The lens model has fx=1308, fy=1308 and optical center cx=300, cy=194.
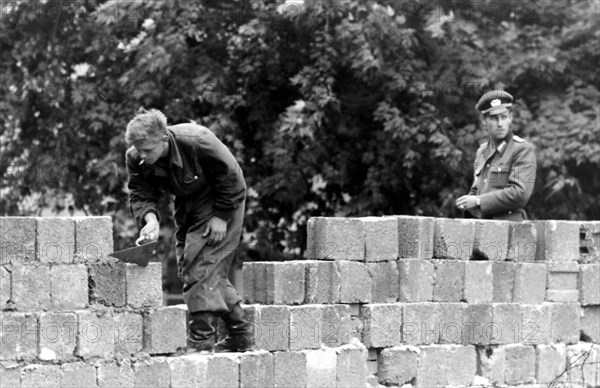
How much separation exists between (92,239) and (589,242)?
5241 millimetres

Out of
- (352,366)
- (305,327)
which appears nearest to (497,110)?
(352,366)

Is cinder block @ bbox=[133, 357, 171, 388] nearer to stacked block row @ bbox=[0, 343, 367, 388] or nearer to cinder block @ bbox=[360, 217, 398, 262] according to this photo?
stacked block row @ bbox=[0, 343, 367, 388]

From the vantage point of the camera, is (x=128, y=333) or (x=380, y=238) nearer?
(x=128, y=333)

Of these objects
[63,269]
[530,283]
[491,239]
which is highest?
[491,239]

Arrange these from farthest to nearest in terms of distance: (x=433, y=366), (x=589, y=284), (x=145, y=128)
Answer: (x=589, y=284), (x=433, y=366), (x=145, y=128)

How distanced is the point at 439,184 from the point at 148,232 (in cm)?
832

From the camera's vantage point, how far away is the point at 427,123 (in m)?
15.8

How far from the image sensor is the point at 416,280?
10.6 meters

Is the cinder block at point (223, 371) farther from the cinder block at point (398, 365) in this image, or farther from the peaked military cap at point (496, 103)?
the peaked military cap at point (496, 103)

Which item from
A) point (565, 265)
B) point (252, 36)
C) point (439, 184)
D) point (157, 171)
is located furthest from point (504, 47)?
point (157, 171)

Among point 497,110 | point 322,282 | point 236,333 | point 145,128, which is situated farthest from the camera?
point 497,110

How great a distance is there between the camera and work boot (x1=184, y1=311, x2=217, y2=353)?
8969 millimetres

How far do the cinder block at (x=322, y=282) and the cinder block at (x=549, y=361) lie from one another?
239cm

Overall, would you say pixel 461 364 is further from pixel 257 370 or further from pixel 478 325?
pixel 257 370
